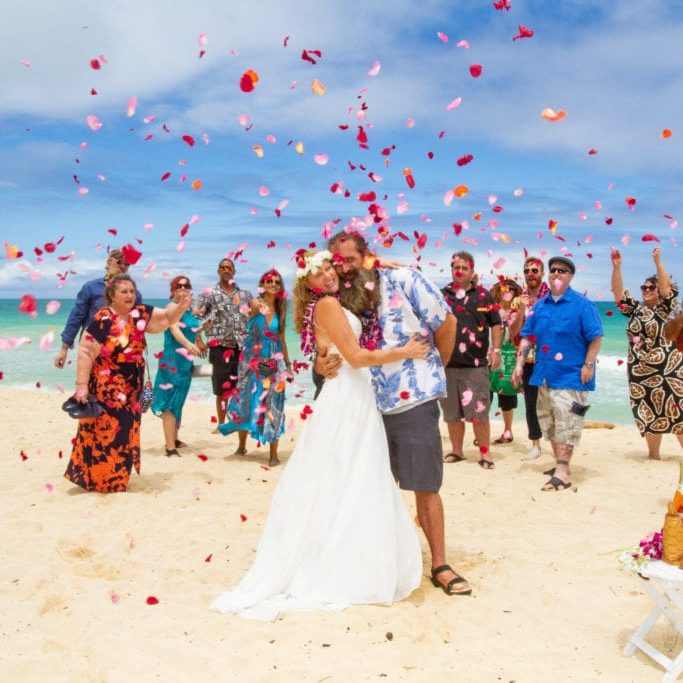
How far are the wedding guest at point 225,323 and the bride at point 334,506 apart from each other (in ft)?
15.0

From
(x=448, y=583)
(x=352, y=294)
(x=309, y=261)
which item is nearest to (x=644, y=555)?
(x=448, y=583)

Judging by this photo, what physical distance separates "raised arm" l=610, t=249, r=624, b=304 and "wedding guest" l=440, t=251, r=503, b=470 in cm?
131

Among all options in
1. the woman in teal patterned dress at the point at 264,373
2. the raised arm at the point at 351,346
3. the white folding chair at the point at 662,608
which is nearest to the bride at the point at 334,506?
the raised arm at the point at 351,346

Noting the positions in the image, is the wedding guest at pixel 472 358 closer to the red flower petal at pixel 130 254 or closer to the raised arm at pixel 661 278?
the raised arm at pixel 661 278

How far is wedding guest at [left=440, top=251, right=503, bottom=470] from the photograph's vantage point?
8.38 meters

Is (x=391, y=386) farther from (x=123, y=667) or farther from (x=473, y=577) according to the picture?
(x=123, y=667)

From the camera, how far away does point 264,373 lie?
8.33m

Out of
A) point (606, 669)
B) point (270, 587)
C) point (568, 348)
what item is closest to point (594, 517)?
point (568, 348)

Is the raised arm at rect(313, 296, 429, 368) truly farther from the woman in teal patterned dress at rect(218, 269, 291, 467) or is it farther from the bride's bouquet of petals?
the woman in teal patterned dress at rect(218, 269, 291, 467)

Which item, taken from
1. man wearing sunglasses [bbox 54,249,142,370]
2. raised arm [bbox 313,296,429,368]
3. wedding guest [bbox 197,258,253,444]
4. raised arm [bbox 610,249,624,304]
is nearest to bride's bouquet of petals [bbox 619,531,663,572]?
raised arm [bbox 313,296,429,368]

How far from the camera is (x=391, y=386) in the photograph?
4.61 meters

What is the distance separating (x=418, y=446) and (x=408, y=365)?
51cm

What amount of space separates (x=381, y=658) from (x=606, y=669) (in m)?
1.14

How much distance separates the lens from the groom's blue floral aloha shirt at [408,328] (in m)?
4.58
